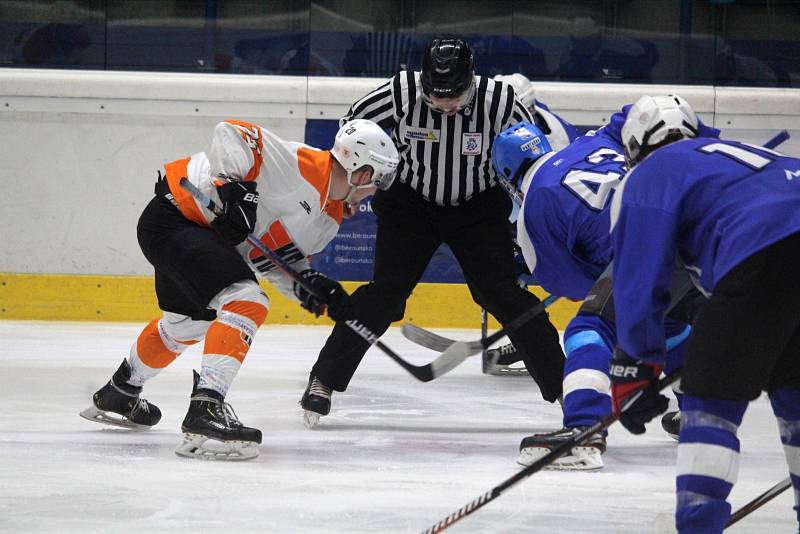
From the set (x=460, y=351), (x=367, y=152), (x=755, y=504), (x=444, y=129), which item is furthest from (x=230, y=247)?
(x=755, y=504)

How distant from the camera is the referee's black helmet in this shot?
10.9 feet

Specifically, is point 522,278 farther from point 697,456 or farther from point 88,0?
point 88,0

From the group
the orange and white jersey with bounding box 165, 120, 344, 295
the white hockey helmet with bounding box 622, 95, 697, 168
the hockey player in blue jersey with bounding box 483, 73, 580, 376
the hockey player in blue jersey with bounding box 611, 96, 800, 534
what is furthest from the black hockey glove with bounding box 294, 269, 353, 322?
the hockey player in blue jersey with bounding box 483, 73, 580, 376

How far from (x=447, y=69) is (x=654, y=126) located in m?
1.40

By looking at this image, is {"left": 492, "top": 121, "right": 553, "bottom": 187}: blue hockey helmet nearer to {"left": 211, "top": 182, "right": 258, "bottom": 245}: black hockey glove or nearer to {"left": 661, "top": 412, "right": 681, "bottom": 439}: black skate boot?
{"left": 211, "top": 182, "right": 258, "bottom": 245}: black hockey glove

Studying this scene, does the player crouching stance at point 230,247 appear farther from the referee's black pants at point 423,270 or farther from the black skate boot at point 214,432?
the referee's black pants at point 423,270

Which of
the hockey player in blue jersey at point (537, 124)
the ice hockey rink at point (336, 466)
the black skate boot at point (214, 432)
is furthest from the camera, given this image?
the hockey player in blue jersey at point (537, 124)

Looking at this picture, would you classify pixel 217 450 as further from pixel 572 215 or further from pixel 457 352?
pixel 572 215

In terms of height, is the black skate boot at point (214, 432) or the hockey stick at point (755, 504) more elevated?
the hockey stick at point (755, 504)

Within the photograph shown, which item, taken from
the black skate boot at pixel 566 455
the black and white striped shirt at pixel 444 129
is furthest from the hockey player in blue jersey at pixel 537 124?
the black skate boot at pixel 566 455

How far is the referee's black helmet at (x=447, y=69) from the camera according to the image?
3.32 meters

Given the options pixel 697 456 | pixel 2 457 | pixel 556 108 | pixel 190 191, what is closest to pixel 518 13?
pixel 556 108

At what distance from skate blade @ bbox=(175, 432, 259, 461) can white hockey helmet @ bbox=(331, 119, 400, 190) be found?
0.77 meters

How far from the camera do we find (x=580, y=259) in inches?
109
